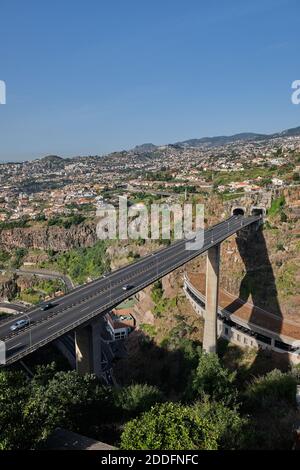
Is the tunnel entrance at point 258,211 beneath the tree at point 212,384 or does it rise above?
above

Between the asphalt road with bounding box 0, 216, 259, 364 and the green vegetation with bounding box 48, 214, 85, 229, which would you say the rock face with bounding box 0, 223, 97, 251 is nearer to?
the green vegetation with bounding box 48, 214, 85, 229

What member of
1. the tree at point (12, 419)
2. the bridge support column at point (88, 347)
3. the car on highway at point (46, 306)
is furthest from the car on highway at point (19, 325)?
the tree at point (12, 419)

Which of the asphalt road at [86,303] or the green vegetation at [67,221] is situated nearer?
the asphalt road at [86,303]

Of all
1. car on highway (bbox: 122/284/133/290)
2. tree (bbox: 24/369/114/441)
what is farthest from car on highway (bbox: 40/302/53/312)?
car on highway (bbox: 122/284/133/290)

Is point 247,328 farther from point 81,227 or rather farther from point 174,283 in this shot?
point 81,227

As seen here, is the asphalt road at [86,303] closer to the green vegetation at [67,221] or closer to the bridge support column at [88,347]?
the bridge support column at [88,347]

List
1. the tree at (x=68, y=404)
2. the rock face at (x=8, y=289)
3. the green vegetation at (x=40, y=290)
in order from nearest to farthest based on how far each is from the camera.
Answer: the tree at (x=68, y=404), the green vegetation at (x=40, y=290), the rock face at (x=8, y=289)

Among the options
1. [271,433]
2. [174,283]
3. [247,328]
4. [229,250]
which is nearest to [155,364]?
[247,328]

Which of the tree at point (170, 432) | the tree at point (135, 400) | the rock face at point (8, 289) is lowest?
the rock face at point (8, 289)

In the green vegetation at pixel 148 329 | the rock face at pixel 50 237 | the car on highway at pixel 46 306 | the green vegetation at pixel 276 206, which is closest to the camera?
the car on highway at pixel 46 306
